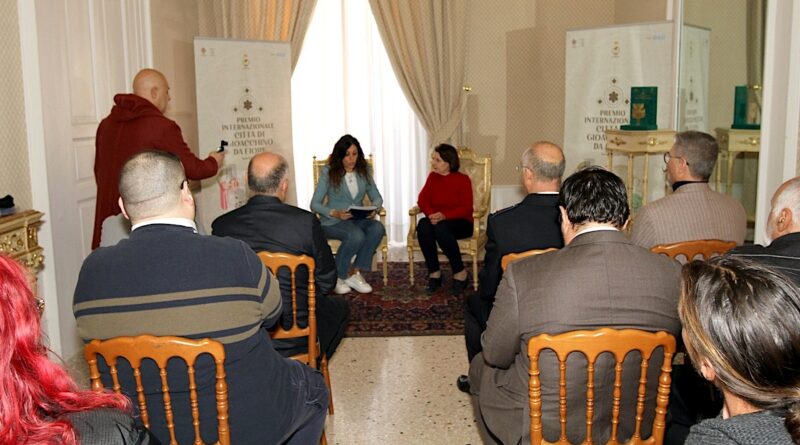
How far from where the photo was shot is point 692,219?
316 cm

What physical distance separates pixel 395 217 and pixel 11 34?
4093 mm

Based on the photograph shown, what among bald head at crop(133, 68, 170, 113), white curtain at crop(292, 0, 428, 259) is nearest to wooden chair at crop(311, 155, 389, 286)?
white curtain at crop(292, 0, 428, 259)

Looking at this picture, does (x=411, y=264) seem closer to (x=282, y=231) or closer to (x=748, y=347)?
(x=282, y=231)

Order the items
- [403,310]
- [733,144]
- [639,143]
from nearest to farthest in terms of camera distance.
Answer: [733,144], [639,143], [403,310]

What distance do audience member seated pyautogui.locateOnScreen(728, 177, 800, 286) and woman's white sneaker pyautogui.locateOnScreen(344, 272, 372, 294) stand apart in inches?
135

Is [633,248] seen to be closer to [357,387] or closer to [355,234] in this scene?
[357,387]

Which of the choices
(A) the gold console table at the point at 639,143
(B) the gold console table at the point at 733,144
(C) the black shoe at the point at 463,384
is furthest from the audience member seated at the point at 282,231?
(B) the gold console table at the point at 733,144

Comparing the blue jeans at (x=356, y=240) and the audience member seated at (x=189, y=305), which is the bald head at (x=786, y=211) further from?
the blue jeans at (x=356, y=240)

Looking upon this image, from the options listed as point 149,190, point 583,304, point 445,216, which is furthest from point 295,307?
point 445,216

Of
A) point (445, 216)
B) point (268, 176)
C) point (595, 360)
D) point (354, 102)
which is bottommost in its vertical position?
point (445, 216)

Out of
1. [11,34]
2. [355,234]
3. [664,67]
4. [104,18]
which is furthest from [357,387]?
[664,67]

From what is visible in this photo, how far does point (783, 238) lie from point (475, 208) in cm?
360

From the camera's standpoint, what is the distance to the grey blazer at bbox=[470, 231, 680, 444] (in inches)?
77.6

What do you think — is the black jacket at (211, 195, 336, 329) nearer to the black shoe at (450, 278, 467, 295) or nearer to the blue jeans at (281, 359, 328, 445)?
the blue jeans at (281, 359, 328, 445)
